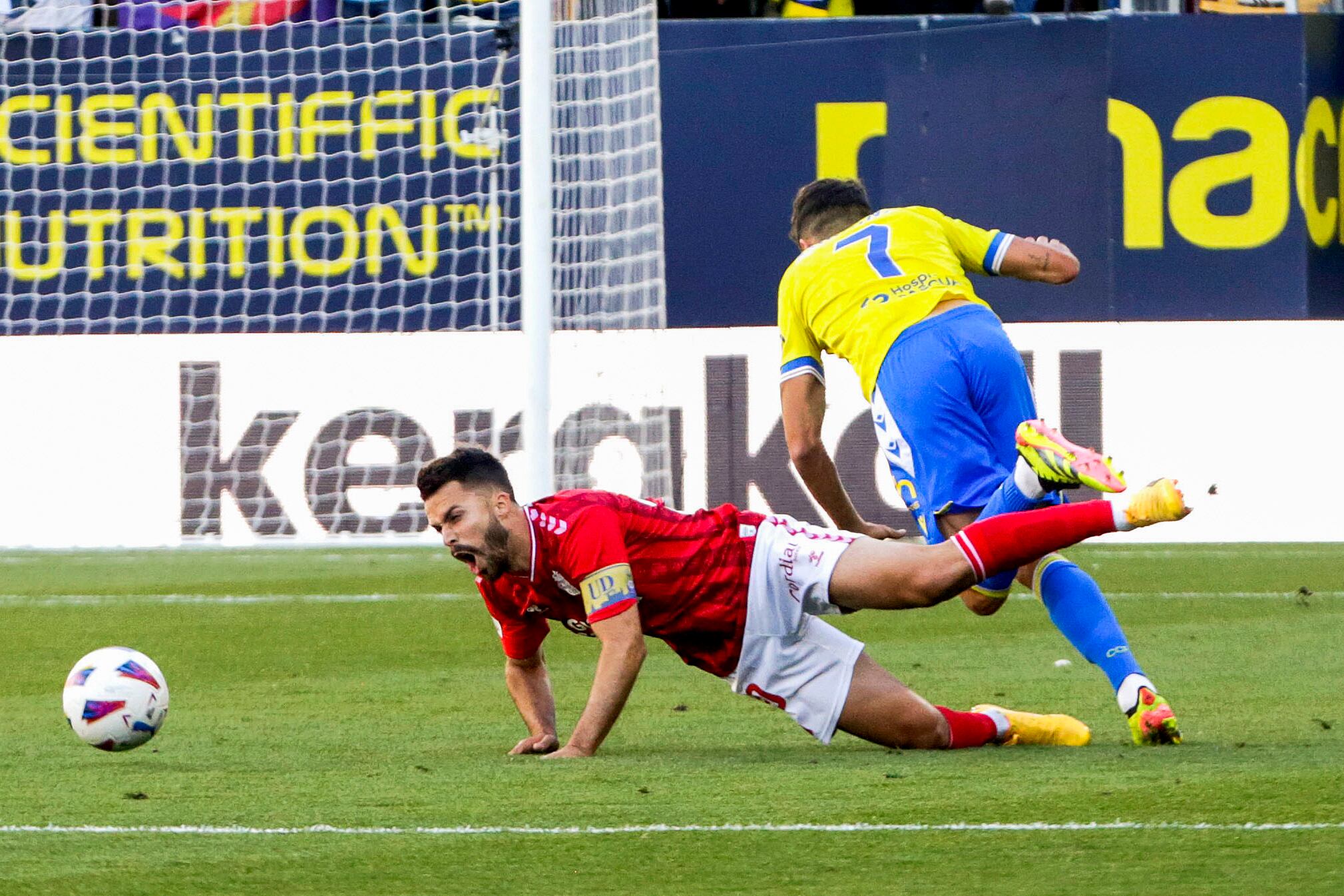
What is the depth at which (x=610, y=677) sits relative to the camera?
4004 millimetres

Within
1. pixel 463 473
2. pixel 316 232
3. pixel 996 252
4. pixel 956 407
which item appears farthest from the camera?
pixel 316 232

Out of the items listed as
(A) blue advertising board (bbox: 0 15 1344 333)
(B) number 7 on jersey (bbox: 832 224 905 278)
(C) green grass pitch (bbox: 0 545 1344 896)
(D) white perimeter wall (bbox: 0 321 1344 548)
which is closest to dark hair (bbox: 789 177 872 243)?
(B) number 7 on jersey (bbox: 832 224 905 278)

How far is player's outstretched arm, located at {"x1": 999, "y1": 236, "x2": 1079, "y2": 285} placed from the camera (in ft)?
15.4

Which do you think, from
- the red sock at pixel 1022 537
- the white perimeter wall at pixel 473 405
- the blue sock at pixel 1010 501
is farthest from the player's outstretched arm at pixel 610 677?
the white perimeter wall at pixel 473 405

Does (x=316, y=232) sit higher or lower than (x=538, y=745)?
higher

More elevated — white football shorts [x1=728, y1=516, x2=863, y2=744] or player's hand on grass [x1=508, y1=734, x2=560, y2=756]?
white football shorts [x1=728, y1=516, x2=863, y2=744]

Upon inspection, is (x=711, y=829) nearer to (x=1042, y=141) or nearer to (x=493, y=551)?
(x=493, y=551)

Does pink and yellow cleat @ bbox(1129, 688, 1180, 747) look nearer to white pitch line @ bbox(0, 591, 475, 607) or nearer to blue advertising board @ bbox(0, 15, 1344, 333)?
white pitch line @ bbox(0, 591, 475, 607)

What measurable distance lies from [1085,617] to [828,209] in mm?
1283

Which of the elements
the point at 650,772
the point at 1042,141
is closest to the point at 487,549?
the point at 650,772

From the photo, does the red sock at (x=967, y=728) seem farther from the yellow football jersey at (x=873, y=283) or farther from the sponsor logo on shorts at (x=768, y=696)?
the yellow football jersey at (x=873, y=283)

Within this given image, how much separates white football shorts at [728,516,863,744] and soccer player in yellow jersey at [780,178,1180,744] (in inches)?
16.6

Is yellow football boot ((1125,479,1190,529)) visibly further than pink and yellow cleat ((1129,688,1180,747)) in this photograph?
No

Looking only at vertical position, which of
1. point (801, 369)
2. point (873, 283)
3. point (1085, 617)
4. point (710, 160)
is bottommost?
point (1085, 617)
